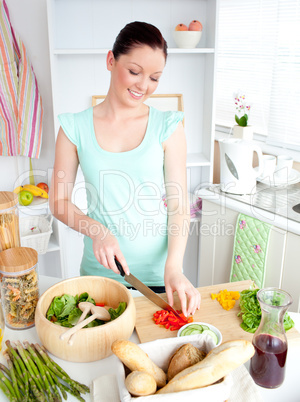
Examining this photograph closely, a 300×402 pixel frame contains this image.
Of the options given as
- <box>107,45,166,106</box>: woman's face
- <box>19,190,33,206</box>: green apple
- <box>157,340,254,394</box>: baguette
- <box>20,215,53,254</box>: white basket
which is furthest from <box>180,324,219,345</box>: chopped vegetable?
<box>19,190,33,206</box>: green apple

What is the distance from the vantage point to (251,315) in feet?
3.34

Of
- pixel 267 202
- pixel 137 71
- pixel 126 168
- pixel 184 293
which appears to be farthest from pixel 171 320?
pixel 267 202

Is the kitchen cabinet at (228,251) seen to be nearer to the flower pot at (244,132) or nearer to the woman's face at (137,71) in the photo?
the flower pot at (244,132)

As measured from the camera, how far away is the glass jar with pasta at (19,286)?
98cm

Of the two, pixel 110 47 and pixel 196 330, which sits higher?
pixel 110 47

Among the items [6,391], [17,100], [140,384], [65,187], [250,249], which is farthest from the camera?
[17,100]

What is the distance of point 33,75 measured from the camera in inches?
85.1

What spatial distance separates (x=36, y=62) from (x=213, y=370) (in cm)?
196

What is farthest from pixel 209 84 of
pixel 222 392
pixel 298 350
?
pixel 222 392

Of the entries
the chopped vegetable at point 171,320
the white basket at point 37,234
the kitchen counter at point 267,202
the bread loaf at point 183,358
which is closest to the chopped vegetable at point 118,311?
the chopped vegetable at point 171,320

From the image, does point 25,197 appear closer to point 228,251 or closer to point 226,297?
point 228,251

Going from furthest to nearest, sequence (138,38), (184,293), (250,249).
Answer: (250,249), (138,38), (184,293)

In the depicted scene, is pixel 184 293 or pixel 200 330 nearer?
pixel 200 330

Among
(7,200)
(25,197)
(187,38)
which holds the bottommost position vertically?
(25,197)
